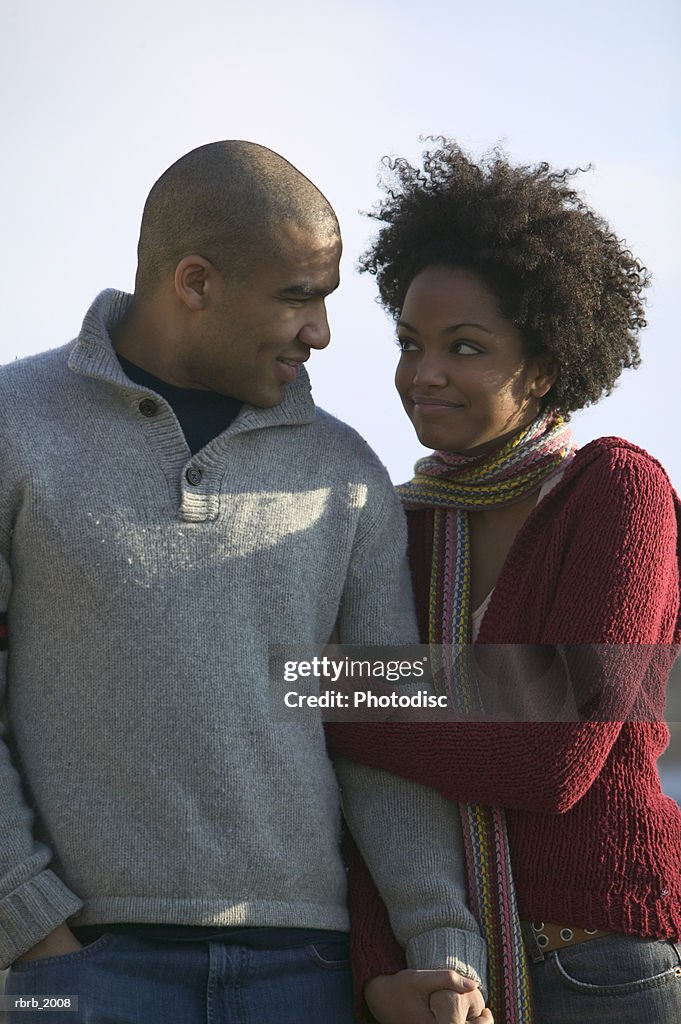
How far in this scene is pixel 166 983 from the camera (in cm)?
235

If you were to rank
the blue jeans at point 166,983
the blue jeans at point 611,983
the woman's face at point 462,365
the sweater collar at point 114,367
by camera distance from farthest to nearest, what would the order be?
the woman's face at point 462,365, the sweater collar at point 114,367, the blue jeans at point 611,983, the blue jeans at point 166,983

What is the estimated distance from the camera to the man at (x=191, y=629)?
7.76 feet

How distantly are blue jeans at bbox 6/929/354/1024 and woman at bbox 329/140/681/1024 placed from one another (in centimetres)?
20

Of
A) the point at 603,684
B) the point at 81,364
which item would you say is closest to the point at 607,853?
the point at 603,684

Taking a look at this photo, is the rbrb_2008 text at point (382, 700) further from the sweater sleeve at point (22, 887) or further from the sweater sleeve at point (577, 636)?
the sweater sleeve at point (22, 887)

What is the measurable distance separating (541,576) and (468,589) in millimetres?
221

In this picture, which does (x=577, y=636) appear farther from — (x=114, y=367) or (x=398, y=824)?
(x=114, y=367)

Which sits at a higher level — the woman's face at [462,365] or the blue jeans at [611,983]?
the woman's face at [462,365]

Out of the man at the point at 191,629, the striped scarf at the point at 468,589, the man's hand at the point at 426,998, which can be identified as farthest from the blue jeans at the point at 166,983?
the striped scarf at the point at 468,589

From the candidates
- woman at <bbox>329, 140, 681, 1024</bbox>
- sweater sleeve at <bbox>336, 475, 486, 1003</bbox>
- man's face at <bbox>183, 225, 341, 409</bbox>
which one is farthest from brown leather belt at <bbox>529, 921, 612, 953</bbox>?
man's face at <bbox>183, 225, 341, 409</bbox>

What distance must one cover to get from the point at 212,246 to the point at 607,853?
1.37 metres

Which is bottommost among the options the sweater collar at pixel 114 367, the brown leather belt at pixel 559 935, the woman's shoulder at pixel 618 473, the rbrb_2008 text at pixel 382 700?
the brown leather belt at pixel 559 935

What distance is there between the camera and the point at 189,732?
7.93 feet

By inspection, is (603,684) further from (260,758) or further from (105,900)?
(105,900)
